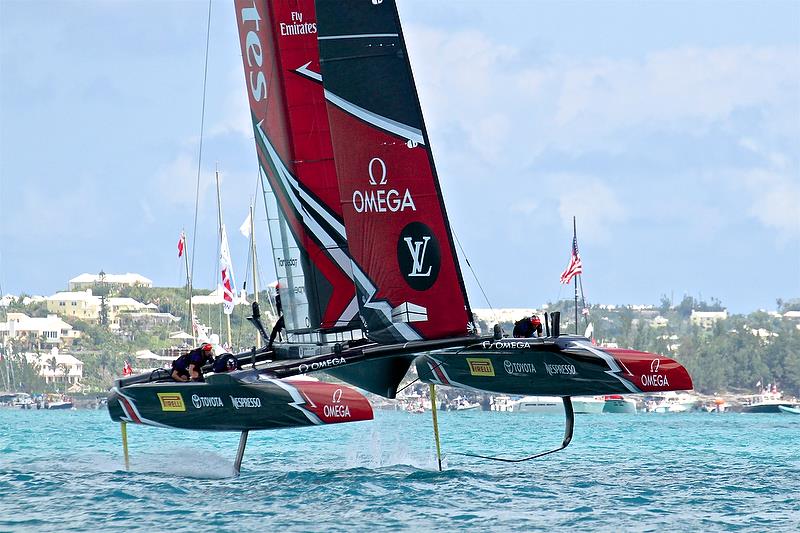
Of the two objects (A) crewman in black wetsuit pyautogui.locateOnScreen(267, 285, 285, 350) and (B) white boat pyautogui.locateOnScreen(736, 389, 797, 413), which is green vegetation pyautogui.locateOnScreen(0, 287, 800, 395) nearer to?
(B) white boat pyautogui.locateOnScreen(736, 389, 797, 413)

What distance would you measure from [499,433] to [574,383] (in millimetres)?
17622

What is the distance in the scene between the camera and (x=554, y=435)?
32062 mm

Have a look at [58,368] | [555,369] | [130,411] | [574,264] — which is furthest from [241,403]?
[58,368]

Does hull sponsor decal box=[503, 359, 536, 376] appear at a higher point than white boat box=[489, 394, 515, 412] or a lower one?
higher

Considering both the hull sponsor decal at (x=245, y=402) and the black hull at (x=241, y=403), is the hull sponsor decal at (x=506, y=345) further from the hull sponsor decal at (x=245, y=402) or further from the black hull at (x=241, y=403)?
the hull sponsor decal at (x=245, y=402)

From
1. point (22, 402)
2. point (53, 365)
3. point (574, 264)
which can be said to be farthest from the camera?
point (53, 365)

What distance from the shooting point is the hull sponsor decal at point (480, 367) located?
50.2 ft

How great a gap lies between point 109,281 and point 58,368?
27776 millimetres

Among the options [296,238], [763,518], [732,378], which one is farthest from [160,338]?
→ [763,518]

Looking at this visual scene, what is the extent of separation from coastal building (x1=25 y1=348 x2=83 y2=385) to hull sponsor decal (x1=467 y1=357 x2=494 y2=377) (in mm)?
64904

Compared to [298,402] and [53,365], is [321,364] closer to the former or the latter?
[298,402]

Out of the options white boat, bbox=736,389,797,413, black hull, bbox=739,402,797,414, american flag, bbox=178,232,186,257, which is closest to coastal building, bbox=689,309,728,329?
white boat, bbox=736,389,797,413

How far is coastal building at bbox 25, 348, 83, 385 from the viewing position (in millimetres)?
77938

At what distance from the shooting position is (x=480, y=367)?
1535 centimetres
